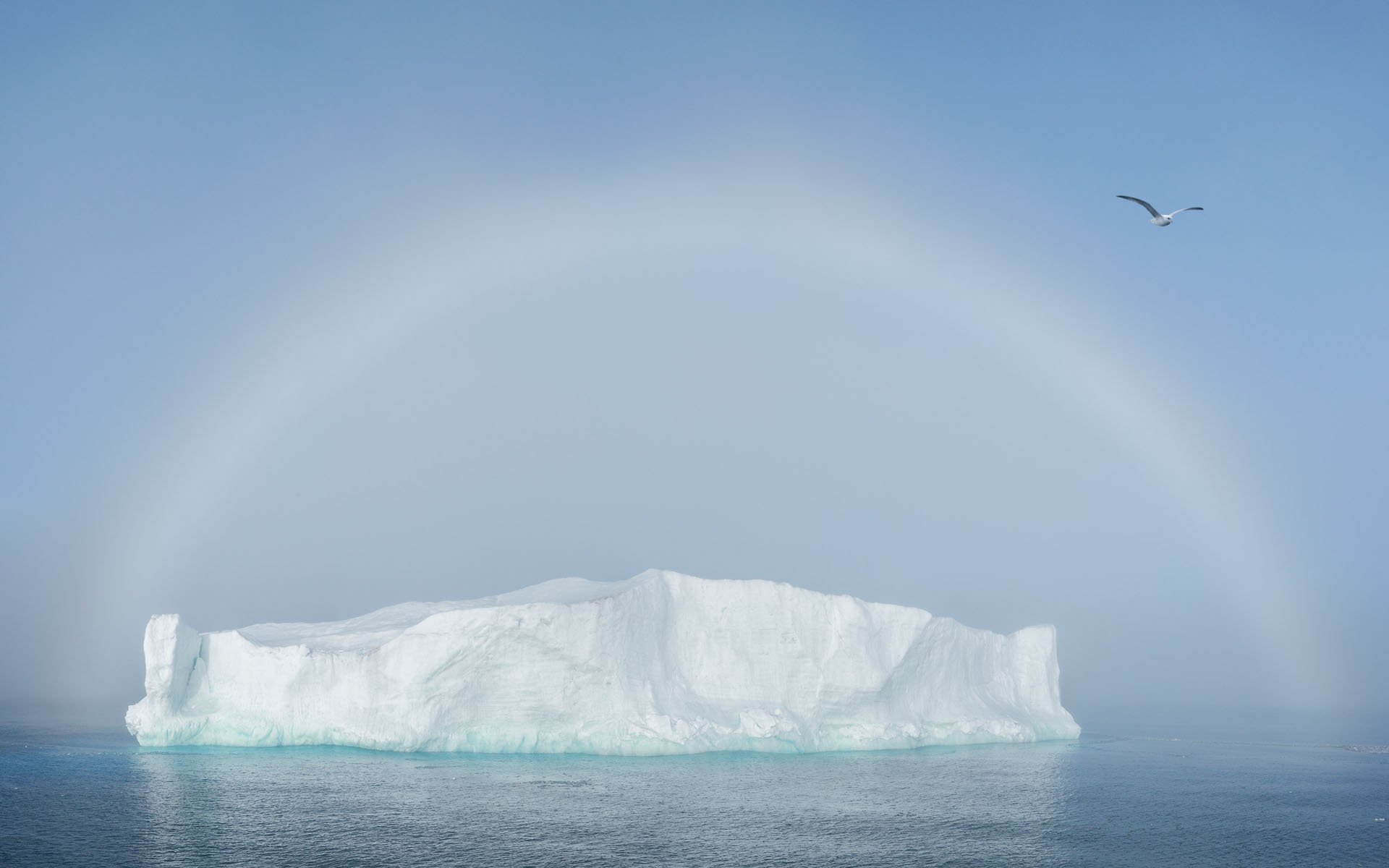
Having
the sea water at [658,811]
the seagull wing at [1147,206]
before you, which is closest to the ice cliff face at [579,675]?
the sea water at [658,811]

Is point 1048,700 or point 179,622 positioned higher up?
point 179,622

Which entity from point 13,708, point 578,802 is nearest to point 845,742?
point 578,802

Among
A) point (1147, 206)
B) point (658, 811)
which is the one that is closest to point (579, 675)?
point (658, 811)

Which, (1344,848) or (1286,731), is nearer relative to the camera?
(1344,848)

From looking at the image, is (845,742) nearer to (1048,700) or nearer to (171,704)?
(1048,700)

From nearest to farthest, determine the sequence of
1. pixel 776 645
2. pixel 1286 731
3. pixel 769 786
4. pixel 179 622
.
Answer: pixel 769 786 → pixel 179 622 → pixel 776 645 → pixel 1286 731
